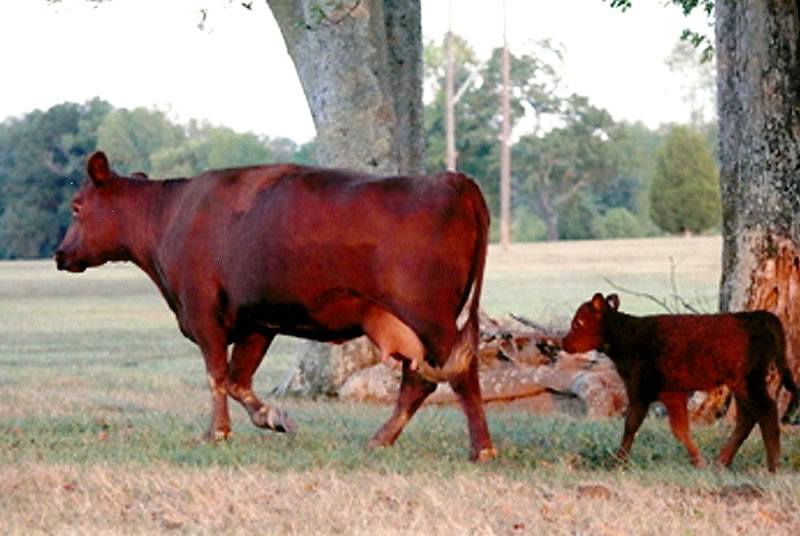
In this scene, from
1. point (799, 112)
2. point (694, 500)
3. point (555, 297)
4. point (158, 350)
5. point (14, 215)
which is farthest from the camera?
point (14, 215)

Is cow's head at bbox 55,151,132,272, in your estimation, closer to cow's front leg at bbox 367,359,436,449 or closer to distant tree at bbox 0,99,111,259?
cow's front leg at bbox 367,359,436,449

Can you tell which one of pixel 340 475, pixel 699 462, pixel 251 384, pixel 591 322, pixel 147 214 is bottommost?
pixel 699 462

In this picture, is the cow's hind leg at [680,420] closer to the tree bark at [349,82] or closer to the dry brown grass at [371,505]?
the dry brown grass at [371,505]

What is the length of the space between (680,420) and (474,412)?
121 cm

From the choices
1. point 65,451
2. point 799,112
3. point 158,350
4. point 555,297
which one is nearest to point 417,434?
point 65,451

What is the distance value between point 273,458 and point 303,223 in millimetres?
1397

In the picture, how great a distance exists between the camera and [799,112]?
1295 cm

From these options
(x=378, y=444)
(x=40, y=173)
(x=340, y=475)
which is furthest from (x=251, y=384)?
(x=40, y=173)

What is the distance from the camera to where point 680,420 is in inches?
420

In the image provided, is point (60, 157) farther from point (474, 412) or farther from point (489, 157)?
point (474, 412)

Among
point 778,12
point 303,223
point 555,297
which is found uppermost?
point 778,12

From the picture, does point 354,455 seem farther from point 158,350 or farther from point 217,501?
point 158,350

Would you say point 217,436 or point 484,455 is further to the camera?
point 217,436

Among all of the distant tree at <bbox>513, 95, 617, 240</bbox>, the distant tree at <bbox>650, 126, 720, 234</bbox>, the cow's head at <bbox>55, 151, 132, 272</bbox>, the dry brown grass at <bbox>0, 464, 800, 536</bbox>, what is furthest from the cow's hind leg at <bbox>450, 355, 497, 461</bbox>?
the distant tree at <bbox>513, 95, 617, 240</bbox>
